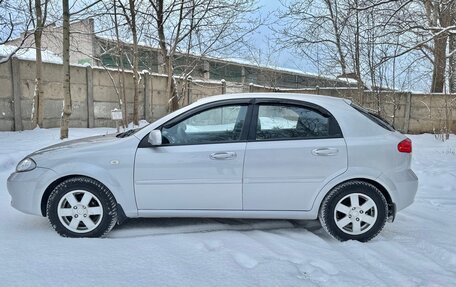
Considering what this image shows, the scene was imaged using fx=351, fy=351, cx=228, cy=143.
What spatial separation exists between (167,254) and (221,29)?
11661 millimetres

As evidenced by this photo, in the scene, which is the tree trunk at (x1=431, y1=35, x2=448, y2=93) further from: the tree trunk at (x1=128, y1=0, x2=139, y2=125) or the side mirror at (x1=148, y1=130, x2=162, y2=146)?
the tree trunk at (x1=128, y1=0, x2=139, y2=125)

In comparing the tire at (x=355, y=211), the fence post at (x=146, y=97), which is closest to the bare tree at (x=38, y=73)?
the fence post at (x=146, y=97)

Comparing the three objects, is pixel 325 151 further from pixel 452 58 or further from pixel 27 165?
pixel 452 58

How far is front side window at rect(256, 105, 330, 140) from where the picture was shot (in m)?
3.50

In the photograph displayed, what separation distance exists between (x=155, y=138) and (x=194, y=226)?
3.48 feet

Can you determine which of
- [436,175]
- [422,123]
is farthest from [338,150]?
[422,123]

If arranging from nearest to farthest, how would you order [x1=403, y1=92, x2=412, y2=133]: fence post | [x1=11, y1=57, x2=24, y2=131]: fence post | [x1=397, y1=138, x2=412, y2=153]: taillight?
[x1=397, y1=138, x2=412, y2=153]: taillight
[x1=11, y1=57, x2=24, y2=131]: fence post
[x1=403, y1=92, x2=412, y2=133]: fence post

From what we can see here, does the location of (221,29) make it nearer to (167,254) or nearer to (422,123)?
(422,123)

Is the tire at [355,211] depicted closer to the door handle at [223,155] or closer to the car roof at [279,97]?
the car roof at [279,97]

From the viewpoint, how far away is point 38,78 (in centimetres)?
1069

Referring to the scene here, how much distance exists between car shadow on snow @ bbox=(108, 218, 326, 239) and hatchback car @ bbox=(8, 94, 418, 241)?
0.66ft

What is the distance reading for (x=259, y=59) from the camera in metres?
20.5

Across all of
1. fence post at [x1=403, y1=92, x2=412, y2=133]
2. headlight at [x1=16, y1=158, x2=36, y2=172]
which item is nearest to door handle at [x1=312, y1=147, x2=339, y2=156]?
headlight at [x1=16, y1=158, x2=36, y2=172]

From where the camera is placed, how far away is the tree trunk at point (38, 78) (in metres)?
10.7
